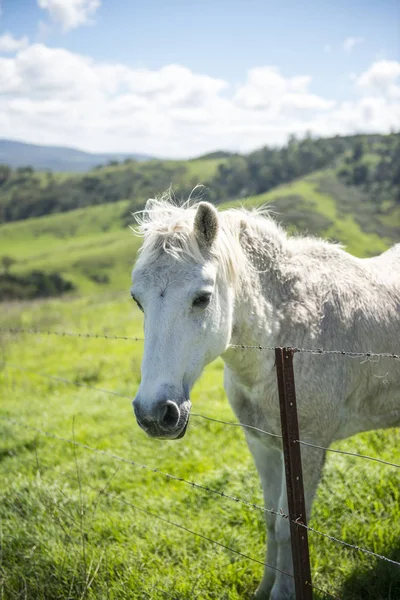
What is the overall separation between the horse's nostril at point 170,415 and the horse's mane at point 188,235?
2.98ft

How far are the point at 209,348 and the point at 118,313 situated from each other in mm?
20094

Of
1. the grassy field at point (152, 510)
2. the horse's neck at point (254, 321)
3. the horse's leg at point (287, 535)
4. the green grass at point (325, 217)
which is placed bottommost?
the grassy field at point (152, 510)

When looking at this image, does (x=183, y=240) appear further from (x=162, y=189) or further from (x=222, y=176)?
(x=222, y=176)

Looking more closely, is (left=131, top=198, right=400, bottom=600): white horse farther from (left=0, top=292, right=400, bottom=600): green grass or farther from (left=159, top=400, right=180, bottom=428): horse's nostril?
(left=0, top=292, right=400, bottom=600): green grass

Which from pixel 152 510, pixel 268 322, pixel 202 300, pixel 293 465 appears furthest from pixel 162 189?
pixel 293 465

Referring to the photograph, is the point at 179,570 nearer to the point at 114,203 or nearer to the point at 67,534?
the point at 67,534

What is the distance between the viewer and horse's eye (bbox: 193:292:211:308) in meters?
2.96

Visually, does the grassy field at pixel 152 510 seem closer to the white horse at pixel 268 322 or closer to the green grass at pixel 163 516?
the green grass at pixel 163 516

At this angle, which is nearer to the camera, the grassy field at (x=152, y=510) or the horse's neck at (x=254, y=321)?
the horse's neck at (x=254, y=321)

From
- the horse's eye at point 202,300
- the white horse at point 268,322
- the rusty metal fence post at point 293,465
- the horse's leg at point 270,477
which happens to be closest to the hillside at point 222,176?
the white horse at point 268,322

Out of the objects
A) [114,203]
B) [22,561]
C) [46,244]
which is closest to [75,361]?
[22,561]

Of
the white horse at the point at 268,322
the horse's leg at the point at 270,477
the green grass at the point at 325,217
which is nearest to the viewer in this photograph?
the white horse at the point at 268,322

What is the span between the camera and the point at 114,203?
117 meters

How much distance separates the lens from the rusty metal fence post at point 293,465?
2.58m
